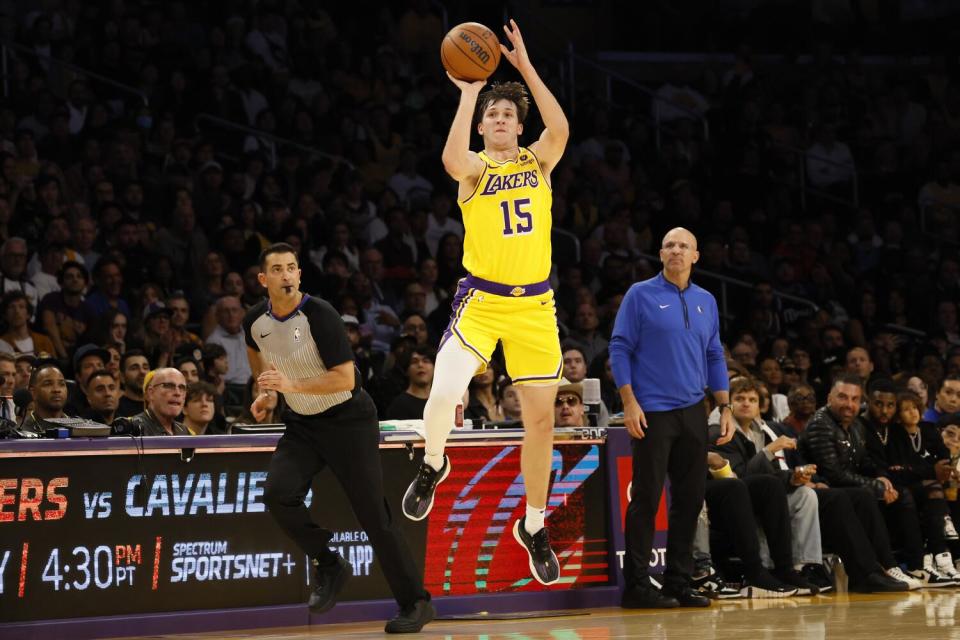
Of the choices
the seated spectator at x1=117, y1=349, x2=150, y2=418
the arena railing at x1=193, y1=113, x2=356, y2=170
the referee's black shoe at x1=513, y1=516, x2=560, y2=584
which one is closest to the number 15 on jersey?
the referee's black shoe at x1=513, y1=516, x2=560, y2=584

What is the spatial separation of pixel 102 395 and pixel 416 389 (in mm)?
2295

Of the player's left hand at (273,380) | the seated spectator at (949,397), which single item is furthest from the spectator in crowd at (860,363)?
the player's left hand at (273,380)

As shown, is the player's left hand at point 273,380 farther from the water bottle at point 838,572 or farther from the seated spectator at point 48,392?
the water bottle at point 838,572

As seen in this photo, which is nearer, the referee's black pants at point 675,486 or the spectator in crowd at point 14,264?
the referee's black pants at point 675,486

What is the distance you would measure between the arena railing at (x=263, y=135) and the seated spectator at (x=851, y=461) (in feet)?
20.0

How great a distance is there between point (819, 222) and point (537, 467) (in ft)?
32.9

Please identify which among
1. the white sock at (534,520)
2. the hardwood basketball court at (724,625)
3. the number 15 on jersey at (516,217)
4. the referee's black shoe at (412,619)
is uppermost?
the number 15 on jersey at (516,217)

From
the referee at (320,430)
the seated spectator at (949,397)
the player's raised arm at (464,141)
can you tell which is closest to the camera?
the player's raised arm at (464,141)

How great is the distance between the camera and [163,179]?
45.3ft

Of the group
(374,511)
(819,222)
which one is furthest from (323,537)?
(819,222)

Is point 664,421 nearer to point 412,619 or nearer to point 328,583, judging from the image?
point 412,619

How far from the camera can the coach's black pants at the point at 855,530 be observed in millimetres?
10359

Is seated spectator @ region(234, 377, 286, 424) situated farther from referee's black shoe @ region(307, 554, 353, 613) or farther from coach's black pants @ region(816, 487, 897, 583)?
coach's black pants @ region(816, 487, 897, 583)

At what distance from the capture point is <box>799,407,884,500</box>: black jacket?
1068cm
